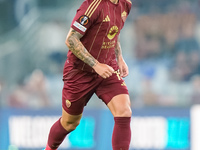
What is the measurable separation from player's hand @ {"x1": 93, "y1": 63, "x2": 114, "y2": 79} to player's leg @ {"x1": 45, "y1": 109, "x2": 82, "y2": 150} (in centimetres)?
81

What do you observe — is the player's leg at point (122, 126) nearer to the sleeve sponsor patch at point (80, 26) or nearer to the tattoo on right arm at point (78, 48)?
the tattoo on right arm at point (78, 48)

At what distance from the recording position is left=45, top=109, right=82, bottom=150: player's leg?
5.56 m

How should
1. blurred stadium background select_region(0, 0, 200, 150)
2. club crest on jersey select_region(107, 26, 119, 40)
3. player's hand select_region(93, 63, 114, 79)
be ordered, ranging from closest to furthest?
player's hand select_region(93, 63, 114, 79), club crest on jersey select_region(107, 26, 119, 40), blurred stadium background select_region(0, 0, 200, 150)

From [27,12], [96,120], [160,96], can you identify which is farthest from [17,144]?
[27,12]

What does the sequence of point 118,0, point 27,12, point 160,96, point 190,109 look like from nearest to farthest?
point 118,0
point 190,109
point 160,96
point 27,12

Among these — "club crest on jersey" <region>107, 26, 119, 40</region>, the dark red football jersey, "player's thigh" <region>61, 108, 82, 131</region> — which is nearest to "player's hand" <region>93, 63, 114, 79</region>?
the dark red football jersey

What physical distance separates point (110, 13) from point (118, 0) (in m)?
0.25

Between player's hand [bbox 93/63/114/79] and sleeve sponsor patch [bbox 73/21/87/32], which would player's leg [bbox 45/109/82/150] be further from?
sleeve sponsor patch [bbox 73/21/87/32]

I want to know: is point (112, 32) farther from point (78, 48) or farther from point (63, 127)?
point (63, 127)

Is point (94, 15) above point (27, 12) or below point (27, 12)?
below

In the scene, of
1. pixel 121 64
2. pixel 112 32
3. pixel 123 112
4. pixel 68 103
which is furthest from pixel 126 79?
pixel 123 112

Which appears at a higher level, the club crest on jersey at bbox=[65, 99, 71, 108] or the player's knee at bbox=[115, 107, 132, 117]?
the club crest on jersey at bbox=[65, 99, 71, 108]

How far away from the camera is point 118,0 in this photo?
17.4 feet

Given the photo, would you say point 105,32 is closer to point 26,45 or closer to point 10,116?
point 10,116
